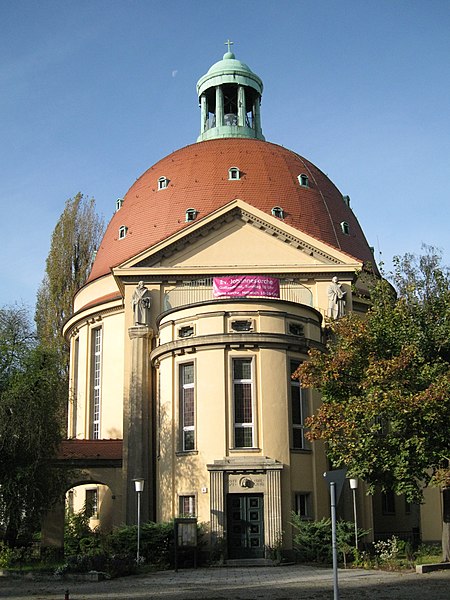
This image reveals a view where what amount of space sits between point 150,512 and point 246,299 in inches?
350

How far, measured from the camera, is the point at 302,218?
4156cm

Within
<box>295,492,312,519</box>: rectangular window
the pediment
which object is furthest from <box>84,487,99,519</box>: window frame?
<box>295,492,312,519</box>: rectangular window

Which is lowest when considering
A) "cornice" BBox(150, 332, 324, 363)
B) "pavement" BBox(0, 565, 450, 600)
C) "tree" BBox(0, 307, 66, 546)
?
"pavement" BBox(0, 565, 450, 600)

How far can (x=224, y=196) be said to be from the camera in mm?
41625

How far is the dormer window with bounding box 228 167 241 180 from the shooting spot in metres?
42.9

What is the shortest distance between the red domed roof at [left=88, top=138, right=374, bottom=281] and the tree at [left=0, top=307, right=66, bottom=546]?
12.4 m

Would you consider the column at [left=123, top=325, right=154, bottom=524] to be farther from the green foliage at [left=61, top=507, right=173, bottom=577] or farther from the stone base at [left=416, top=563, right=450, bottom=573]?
the stone base at [left=416, top=563, right=450, bottom=573]

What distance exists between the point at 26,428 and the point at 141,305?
8.78m

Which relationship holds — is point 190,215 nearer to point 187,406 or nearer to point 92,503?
point 187,406

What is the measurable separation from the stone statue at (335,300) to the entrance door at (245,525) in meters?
9.00

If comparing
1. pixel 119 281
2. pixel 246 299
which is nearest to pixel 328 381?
pixel 246 299

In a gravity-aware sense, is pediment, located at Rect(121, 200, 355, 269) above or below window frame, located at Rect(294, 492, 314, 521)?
above

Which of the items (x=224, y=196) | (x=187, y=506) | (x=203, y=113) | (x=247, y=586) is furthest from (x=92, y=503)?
(x=203, y=113)

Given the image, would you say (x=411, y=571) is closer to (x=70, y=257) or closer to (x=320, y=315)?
(x=320, y=315)
